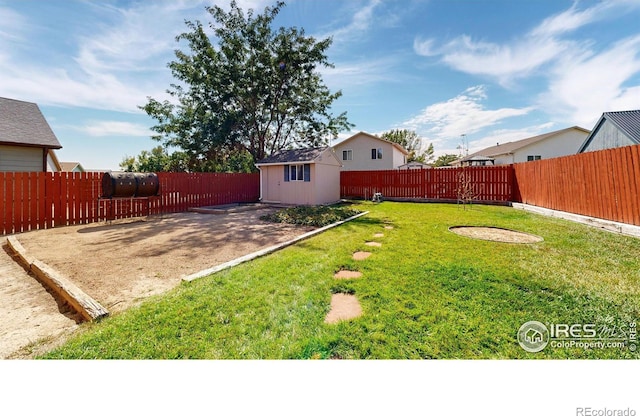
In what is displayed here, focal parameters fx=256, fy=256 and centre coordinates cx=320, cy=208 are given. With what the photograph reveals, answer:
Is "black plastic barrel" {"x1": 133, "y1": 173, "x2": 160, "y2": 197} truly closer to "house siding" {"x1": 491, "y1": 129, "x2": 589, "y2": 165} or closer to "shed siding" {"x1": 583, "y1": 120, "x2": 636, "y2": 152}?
"shed siding" {"x1": 583, "y1": 120, "x2": 636, "y2": 152}

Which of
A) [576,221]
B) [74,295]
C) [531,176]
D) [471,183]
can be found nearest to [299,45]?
[471,183]

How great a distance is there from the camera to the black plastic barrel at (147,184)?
9.11 metres

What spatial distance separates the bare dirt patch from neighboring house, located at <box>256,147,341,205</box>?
5.01m

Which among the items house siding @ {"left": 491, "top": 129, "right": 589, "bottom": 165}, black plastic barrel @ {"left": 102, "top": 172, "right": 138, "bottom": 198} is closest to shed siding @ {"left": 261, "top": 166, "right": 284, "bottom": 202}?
black plastic barrel @ {"left": 102, "top": 172, "right": 138, "bottom": 198}

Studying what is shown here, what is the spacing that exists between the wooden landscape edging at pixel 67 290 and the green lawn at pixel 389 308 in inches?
10.8

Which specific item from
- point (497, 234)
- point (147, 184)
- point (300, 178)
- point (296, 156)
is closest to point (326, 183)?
point (300, 178)

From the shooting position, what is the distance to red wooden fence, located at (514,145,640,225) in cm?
539

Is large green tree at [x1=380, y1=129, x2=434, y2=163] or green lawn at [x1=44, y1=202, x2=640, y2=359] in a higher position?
large green tree at [x1=380, y1=129, x2=434, y2=163]

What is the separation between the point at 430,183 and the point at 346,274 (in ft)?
41.7

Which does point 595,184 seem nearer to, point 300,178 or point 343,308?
point 343,308

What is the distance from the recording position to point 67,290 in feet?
9.70
